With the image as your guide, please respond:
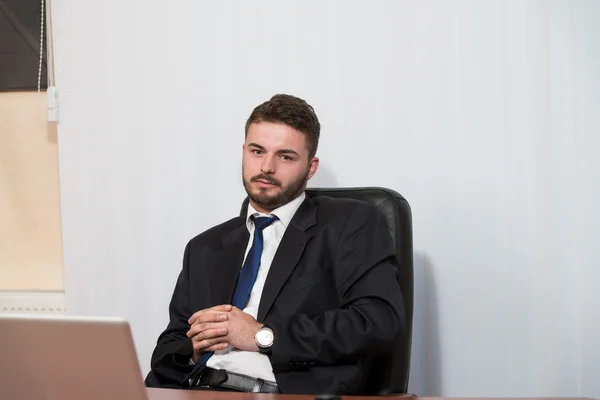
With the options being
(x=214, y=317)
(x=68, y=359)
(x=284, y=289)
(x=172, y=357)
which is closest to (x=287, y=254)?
(x=284, y=289)

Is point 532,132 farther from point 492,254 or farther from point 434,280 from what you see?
point 434,280

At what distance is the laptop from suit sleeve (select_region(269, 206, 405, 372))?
2.40ft

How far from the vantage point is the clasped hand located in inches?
78.7

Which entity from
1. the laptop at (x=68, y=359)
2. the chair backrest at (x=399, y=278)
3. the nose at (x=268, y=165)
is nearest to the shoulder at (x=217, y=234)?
the nose at (x=268, y=165)

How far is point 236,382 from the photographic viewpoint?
6.73 ft

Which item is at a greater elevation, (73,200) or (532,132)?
(532,132)

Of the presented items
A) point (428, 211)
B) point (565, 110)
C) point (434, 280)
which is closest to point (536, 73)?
point (565, 110)

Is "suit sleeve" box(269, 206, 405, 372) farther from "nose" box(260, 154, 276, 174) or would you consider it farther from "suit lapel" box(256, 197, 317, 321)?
"nose" box(260, 154, 276, 174)

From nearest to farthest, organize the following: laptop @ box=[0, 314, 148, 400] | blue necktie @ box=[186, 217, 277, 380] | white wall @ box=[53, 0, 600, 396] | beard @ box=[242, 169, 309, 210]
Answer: laptop @ box=[0, 314, 148, 400]
blue necktie @ box=[186, 217, 277, 380]
beard @ box=[242, 169, 309, 210]
white wall @ box=[53, 0, 600, 396]

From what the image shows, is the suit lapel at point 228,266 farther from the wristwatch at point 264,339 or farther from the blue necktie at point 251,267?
the wristwatch at point 264,339

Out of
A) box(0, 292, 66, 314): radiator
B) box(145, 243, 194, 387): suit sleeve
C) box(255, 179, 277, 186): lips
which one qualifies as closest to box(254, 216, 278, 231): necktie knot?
box(255, 179, 277, 186): lips

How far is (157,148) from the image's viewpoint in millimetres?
3098

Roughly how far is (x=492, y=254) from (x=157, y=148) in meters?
1.40

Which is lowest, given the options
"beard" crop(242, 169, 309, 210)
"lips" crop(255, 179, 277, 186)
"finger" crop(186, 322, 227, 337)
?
"finger" crop(186, 322, 227, 337)
